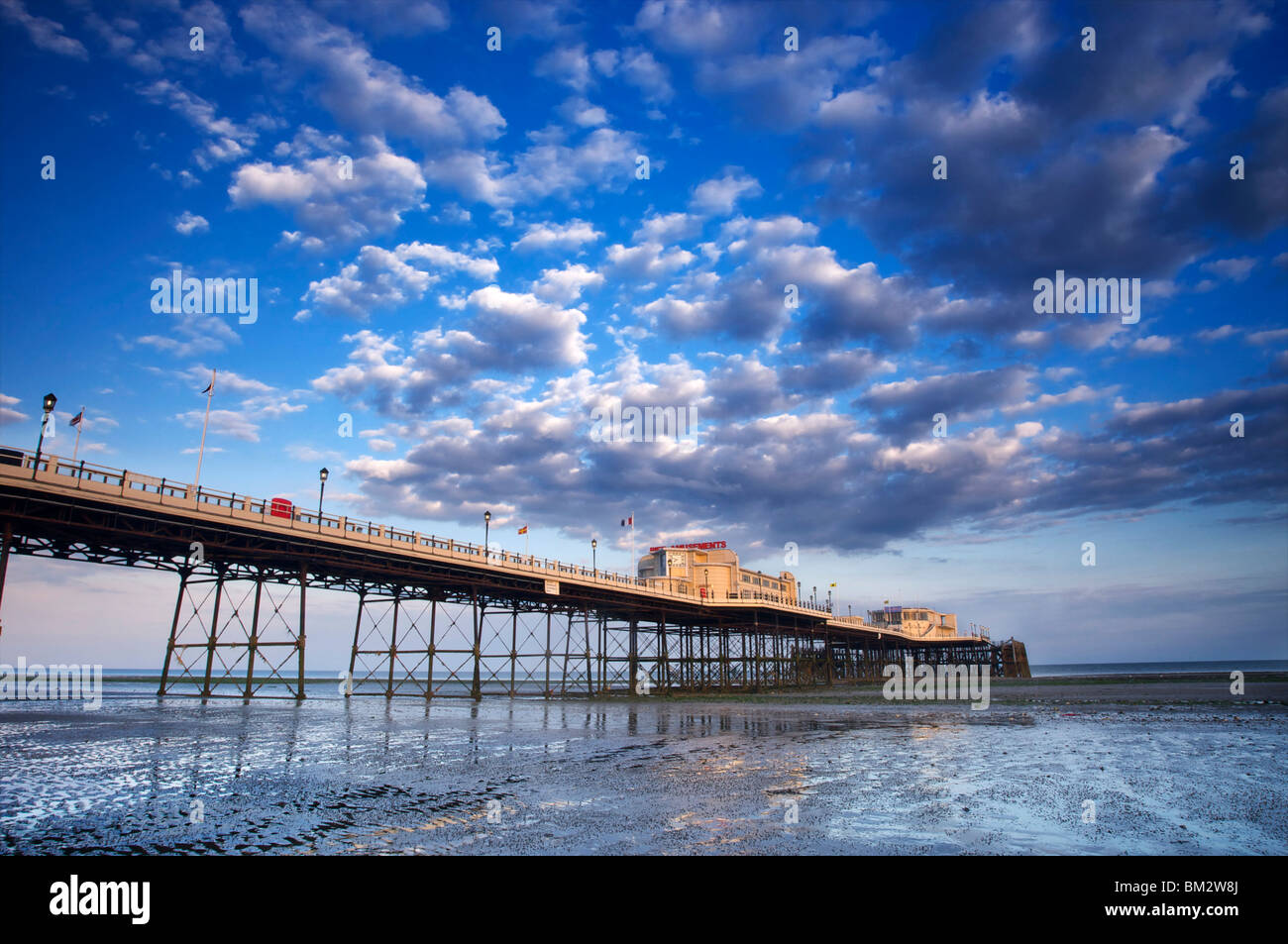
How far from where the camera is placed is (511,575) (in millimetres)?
48469

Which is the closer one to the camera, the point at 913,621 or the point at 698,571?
the point at 698,571

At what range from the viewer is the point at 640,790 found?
471 inches

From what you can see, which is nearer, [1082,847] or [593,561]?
[1082,847]

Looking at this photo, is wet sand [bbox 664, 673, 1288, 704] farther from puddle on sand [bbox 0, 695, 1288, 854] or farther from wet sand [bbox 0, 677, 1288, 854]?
puddle on sand [bbox 0, 695, 1288, 854]

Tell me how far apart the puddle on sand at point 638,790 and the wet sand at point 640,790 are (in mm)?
61

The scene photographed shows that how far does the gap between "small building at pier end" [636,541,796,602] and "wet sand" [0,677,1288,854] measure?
45.3 meters

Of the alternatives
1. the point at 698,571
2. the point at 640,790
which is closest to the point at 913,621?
the point at 698,571

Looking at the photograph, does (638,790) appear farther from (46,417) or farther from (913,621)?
(913,621)

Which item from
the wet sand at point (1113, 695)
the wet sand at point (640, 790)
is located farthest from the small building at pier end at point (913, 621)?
the wet sand at point (640, 790)

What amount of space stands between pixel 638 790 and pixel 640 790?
35 millimetres

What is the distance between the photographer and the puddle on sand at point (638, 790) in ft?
27.0
